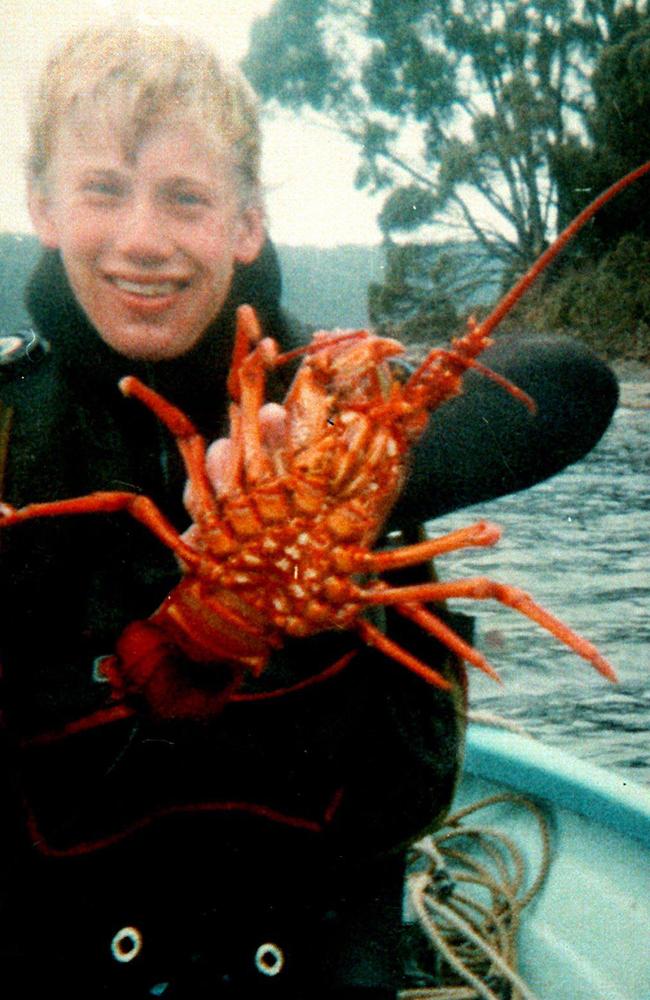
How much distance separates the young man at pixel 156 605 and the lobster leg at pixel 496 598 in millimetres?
107

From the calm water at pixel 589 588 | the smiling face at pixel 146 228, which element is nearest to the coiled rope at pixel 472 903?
the calm water at pixel 589 588

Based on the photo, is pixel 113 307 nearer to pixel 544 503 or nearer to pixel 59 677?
pixel 59 677

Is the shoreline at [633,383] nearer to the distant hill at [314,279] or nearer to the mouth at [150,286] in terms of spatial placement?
the distant hill at [314,279]

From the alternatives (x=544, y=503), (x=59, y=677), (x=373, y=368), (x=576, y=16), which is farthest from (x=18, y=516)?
(x=576, y=16)

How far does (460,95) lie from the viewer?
0.81 meters

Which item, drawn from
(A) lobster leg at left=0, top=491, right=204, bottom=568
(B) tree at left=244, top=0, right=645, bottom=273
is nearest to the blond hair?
(B) tree at left=244, top=0, right=645, bottom=273

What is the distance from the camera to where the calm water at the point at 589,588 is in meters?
0.90

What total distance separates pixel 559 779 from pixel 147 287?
0.69 metres

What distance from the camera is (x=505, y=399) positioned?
2.27 ft

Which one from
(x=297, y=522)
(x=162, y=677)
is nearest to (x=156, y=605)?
(x=162, y=677)

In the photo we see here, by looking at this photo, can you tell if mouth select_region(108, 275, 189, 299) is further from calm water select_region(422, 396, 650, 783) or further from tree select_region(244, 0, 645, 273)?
calm water select_region(422, 396, 650, 783)

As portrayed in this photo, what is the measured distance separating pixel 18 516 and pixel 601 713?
0.67 metres

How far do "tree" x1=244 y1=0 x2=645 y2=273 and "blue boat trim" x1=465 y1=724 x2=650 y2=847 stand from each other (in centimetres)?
57

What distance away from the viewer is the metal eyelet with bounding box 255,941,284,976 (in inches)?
28.0
